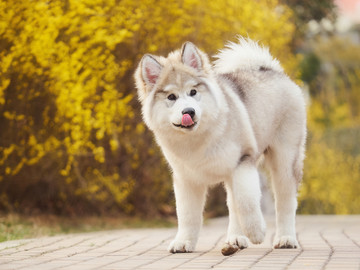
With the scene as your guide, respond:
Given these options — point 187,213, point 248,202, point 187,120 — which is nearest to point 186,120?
point 187,120

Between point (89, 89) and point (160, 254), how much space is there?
11.4 ft

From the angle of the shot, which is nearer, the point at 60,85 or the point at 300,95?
the point at 300,95

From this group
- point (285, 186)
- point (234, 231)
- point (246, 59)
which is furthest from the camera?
point (246, 59)

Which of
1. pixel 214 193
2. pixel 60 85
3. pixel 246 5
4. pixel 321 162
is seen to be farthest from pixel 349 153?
pixel 60 85

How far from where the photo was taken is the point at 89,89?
332 inches

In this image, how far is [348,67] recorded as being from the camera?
65.1ft

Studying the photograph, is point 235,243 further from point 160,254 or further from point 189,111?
point 189,111

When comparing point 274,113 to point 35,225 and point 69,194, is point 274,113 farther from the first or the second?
point 69,194

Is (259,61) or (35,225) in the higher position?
(259,61)

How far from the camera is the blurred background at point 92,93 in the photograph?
307 inches

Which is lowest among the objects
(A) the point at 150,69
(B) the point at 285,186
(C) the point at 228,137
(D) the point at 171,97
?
(B) the point at 285,186

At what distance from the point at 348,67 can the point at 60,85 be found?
13431 mm

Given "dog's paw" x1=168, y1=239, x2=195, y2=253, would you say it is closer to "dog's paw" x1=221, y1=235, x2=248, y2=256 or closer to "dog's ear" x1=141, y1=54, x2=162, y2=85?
"dog's paw" x1=221, y1=235, x2=248, y2=256

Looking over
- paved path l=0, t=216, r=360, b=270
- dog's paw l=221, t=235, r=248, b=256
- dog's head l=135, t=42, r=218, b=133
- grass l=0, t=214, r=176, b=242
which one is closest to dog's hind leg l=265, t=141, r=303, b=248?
paved path l=0, t=216, r=360, b=270
